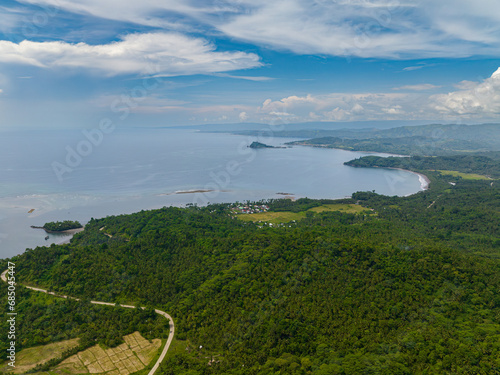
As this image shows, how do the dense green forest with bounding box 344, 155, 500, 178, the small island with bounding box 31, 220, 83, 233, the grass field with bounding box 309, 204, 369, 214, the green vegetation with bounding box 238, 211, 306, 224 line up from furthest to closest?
1. the dense green forest with bounding box 344, 155, 500, 178
2. the grass field with bounding box 309, 204, 369, 214
3. the green vegetation with bounding box 238, 211, 306, 224
4. the small island with bounding box 31, 220, 83, 233

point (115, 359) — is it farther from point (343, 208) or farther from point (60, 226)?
point (343, 208)

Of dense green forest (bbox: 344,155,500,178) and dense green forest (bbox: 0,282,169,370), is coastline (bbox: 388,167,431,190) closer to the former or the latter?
dense green forest (bbox: 344,155,500,178)

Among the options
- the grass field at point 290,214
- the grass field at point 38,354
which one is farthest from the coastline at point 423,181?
the grass field at point 38,354

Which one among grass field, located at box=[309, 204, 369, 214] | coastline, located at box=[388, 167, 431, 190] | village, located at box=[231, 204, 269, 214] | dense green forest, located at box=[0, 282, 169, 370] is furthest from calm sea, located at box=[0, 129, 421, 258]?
dense green forest, located at box=[0, 282, 169, 370]

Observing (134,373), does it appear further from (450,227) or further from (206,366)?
(450,227)

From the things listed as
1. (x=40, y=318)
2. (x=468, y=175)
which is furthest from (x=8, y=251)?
(x=468, y=175)
